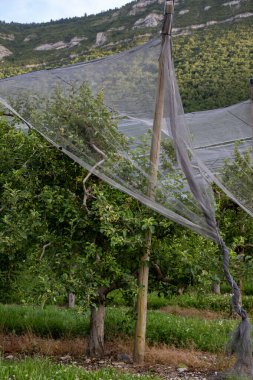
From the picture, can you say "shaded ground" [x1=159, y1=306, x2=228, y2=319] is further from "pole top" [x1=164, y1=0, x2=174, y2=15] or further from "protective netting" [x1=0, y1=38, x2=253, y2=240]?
"pole top" [x1=164, y1=0, x2=174, y2=15]

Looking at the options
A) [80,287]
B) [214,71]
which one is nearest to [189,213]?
[80,287]

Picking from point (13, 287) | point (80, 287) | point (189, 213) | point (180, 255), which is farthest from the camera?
point (13, 287)

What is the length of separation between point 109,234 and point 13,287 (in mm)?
2240

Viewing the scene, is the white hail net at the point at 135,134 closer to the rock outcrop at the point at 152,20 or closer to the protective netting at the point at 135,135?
the protective netting at the point at 135,135

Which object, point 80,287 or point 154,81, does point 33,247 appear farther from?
point 154,81

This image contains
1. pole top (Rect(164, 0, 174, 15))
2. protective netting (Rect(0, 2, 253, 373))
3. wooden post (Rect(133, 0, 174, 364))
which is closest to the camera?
protective netting (Rect(0, 2, 253, 373))

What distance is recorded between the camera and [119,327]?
25.8 feet

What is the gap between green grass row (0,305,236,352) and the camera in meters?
7.50

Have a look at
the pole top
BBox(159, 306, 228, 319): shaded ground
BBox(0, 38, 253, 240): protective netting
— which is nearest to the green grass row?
BBox(159, 306, 228, 319): shaded ground

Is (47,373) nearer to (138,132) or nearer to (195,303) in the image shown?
(138,132)

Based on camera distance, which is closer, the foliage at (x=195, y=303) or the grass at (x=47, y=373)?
the grass at (x=47, y=373)

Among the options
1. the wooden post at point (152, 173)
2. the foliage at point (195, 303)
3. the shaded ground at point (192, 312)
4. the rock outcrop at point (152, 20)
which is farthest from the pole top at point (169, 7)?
the foliage at point (195, 303)

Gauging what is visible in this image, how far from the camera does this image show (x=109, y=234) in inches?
211

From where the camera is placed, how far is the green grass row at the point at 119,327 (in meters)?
7.50
